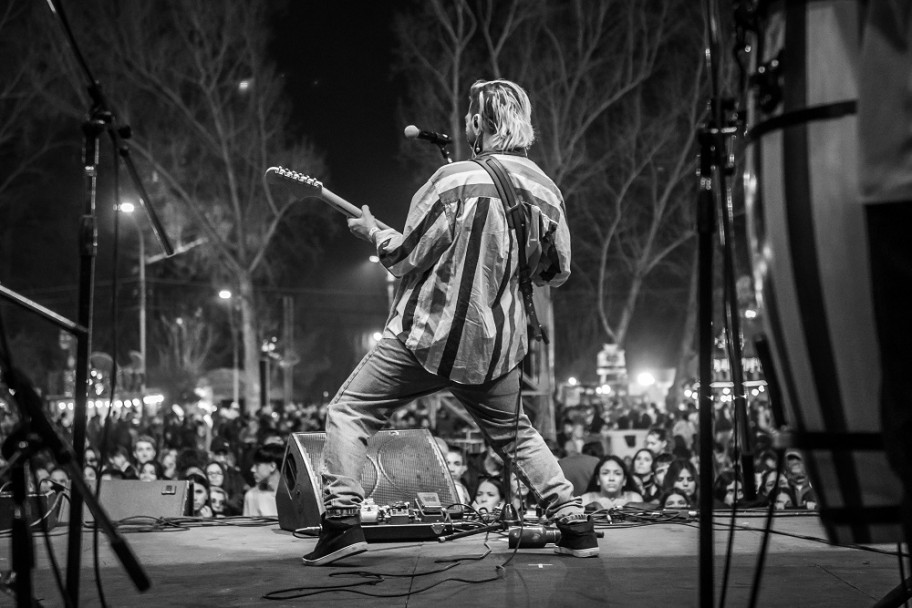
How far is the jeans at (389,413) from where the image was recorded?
3893 millimetres

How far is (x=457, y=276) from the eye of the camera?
3.88m

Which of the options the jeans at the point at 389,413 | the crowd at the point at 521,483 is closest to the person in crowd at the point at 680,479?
the crowd at the point at 521,483

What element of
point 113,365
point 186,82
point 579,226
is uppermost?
point 186,82

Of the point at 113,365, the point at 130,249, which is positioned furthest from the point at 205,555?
the point at 130,249

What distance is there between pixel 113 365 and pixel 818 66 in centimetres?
188

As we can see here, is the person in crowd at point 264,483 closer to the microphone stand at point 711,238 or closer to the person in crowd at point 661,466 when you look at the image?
the person in crowd at point 661,466

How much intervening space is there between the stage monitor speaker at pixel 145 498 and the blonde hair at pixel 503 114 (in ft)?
10.4

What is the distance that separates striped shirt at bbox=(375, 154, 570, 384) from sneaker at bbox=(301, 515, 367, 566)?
2.33ft

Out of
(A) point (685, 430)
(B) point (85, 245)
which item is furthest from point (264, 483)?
(A) point (685, 430)

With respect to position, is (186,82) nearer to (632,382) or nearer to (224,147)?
(224,147)

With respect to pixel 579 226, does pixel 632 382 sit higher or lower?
lower

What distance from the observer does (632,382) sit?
4841 centimetres

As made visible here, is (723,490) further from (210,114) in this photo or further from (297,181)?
(210,114)

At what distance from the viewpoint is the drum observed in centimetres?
153
